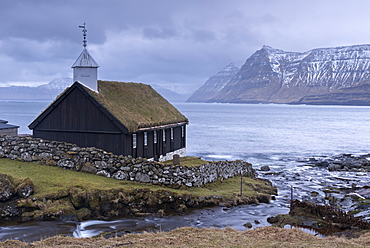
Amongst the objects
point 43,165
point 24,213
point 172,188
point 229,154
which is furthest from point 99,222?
point 229,154

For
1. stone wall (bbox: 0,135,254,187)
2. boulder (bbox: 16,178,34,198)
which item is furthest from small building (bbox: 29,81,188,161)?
boulder (bbox: 16,178,34,198)

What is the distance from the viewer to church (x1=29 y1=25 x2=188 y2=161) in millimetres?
30234

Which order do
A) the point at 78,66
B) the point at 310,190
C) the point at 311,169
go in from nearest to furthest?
1. the point at 78,66
2. the point at 310,190
3. the point at 311,169

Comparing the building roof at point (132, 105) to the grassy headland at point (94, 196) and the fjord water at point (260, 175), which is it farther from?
the fjord water at point (260, 175)

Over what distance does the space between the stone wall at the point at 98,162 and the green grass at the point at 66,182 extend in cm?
48

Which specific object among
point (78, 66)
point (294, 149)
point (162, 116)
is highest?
point (78, 66)

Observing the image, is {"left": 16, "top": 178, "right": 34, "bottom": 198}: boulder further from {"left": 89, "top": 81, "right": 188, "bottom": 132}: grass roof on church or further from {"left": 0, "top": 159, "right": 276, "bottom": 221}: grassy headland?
{"left": 89, "top": 81, "right": 188, "bottom": 132}: grass roof on church

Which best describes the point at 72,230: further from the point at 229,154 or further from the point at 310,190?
the point at 229,154

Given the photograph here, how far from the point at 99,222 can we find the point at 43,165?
29.2ft

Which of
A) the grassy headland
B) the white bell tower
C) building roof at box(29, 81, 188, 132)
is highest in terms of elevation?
the white bell tower

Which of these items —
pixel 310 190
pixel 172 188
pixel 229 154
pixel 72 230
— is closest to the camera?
pixel 72 230

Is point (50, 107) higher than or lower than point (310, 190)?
higher

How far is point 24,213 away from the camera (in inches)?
798

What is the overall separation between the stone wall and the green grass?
48cm
